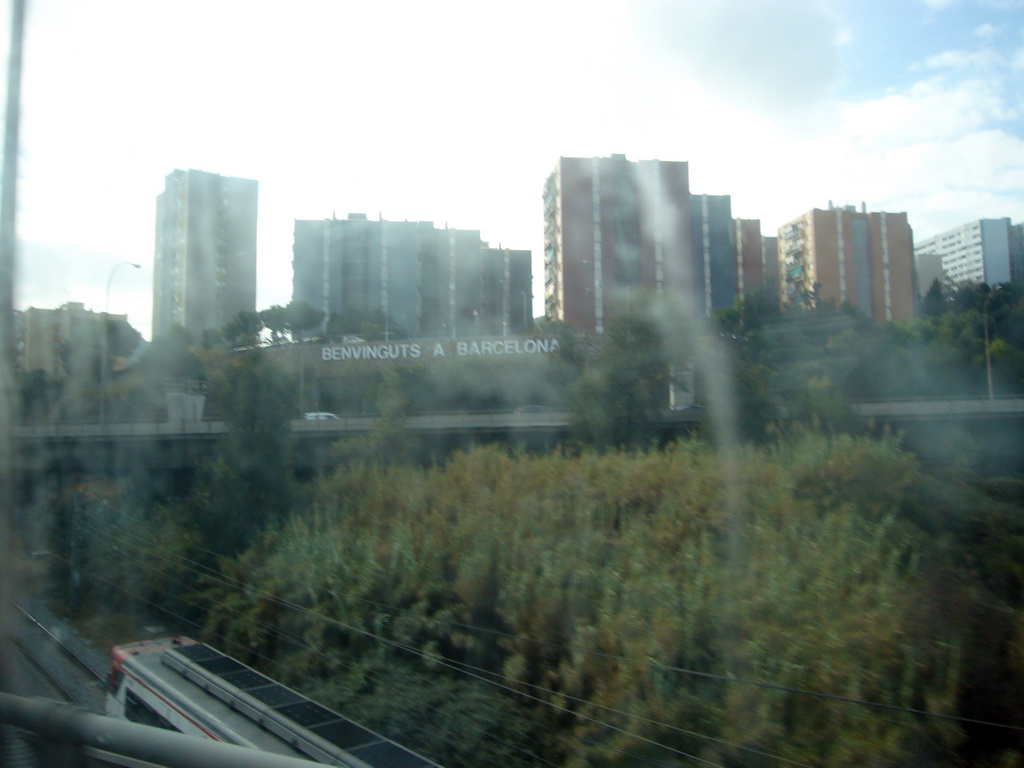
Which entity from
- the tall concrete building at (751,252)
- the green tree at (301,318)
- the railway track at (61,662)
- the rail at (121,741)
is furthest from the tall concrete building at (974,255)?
the rail at (121,741)

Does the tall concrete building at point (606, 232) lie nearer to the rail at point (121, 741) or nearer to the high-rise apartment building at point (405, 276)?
the high-rise apartment building at point (405, 276)

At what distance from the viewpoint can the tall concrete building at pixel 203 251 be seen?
11.1 m

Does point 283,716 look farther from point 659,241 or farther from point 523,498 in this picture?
point 659,241

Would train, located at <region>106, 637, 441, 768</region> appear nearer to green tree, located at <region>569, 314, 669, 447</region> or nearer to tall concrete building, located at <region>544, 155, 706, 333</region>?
green tree, located at <region>569, 314, 669, 447</region>

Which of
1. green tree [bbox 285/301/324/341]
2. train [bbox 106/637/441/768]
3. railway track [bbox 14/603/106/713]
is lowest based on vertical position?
railway track [bbox 14/603/106/713]

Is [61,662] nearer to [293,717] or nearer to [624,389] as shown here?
[293,717]

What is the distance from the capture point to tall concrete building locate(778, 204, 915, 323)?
79.5 feet

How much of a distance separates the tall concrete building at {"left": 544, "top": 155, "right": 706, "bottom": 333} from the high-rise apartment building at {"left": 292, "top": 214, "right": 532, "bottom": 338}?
381cm

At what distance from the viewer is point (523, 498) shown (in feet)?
33.8

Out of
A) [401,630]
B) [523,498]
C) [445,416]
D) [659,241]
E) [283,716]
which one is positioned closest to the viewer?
[283,716]

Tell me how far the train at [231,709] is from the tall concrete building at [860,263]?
21851 millimetres

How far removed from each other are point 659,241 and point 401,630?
79.2ft

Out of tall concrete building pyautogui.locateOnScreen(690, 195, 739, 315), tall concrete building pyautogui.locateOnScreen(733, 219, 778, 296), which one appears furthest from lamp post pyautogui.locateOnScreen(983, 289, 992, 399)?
tall concrete building pyautogui.locateOnScreen(690, 195, 739, 315)

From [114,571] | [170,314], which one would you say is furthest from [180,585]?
[170,314]
